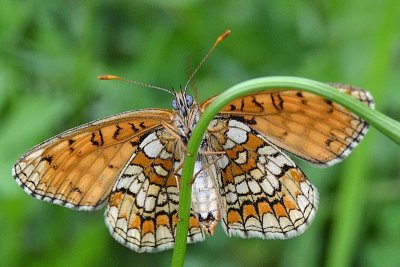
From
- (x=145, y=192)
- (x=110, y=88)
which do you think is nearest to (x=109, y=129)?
(x=145, y=192)

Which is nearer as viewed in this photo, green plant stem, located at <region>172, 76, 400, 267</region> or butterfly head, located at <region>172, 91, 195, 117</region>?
green plant stem, located at <region>172, 76, 400, 267</region>

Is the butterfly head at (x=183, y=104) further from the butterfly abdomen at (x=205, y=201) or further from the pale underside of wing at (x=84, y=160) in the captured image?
the butterfly abdomen at (x=205, y=201)

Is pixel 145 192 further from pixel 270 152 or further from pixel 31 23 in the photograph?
pixel 31 23

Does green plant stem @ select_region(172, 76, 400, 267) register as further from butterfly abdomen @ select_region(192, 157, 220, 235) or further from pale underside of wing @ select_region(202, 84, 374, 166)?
pale underside of wing @ select_region(202, 84, 374, 166)

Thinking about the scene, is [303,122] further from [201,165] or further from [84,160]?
[84,160]

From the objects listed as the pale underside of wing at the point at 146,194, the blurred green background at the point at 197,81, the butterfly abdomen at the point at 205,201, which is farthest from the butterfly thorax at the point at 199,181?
the blurred green background at the point at 197,81

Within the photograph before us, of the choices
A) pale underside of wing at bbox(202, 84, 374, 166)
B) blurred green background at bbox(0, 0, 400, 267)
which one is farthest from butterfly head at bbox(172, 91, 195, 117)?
blurred green background at bbox(0, 0, 400, 267)
